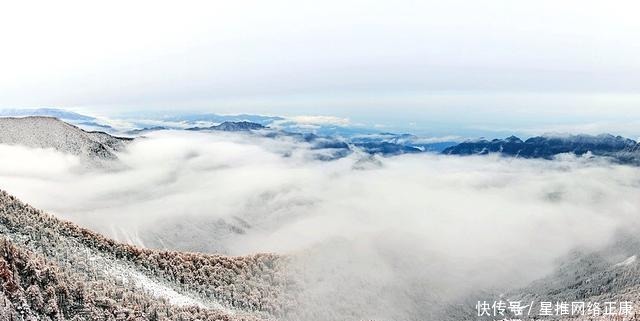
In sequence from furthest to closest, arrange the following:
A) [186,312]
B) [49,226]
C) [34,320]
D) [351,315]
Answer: [351,315] < [49,226] < [186,312] < [34,320]

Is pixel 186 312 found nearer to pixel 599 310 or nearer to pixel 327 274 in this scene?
pixel 327 274

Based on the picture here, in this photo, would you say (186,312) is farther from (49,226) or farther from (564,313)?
(564,313)

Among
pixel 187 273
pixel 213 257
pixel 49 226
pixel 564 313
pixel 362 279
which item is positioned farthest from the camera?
pixel 362 279

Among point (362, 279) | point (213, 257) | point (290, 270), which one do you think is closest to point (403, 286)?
point (362, 279)

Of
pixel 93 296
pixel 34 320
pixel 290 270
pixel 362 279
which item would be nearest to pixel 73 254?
pixel 93 296

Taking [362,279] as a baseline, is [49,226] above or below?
above

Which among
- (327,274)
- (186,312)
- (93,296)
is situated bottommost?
(327,274)

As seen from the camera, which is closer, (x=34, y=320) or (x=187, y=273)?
(x=34, y=320)
